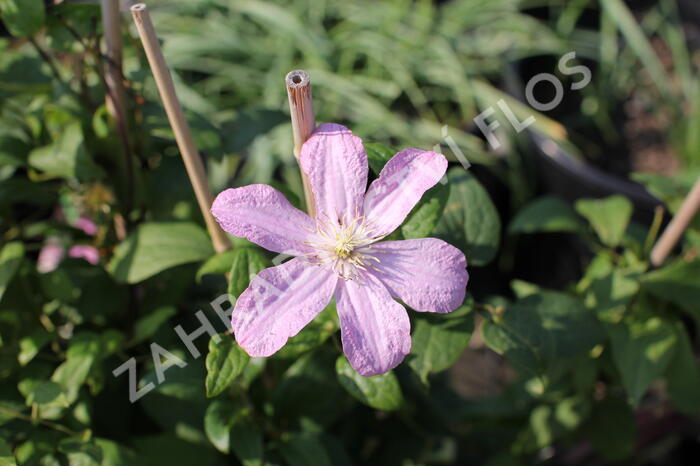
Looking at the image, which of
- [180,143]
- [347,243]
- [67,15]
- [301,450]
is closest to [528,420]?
[301,450]

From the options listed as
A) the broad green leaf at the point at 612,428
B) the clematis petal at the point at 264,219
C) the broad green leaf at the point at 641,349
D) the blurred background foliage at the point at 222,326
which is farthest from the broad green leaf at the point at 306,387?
the broad green leaf at the point at 612,428

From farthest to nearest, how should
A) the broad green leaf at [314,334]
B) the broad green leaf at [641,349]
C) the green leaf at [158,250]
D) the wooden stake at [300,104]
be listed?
the broad green leaf at [641,349], the green leaf at [158,250], the broad green leaf at [314,334], the wooden stake at [300,104]

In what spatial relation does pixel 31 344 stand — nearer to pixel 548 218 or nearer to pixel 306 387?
pixel 306 387

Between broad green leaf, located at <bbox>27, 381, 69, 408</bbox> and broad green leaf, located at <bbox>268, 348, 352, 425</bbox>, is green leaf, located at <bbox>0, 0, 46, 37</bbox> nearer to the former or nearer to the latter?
broad green leaf, located at <bbox>27, 381, 69, 408</bbox>

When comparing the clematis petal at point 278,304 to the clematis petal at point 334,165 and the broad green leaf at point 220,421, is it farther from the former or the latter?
the broad green leaf at point 220,421

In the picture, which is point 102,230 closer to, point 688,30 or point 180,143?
point 180,143

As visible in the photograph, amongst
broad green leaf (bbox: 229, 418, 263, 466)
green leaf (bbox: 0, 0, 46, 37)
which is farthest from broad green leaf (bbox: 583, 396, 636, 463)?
green leaf (bbox: 0, 0, 46, 37)

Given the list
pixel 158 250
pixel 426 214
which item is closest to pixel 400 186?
pixel 426 214
